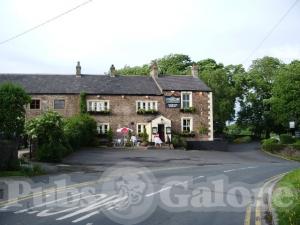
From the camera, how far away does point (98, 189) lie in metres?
18.0

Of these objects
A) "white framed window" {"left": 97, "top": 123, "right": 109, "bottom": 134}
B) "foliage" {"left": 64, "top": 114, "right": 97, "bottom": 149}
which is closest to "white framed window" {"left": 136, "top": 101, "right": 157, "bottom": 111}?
"white framed window" {"left": 97, "top": 123, "right": 109, "bottom": 134}

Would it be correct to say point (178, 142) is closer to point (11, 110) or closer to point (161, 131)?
point (161, 131)

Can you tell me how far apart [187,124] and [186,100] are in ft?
8.74

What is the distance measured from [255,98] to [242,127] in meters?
6.22

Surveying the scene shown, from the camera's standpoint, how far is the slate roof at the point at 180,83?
54312mm

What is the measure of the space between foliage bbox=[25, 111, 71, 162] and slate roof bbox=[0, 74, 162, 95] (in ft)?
55.1

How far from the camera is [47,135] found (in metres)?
34.4

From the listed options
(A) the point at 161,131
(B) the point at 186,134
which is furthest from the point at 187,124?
Result: (A) the point at 161,131

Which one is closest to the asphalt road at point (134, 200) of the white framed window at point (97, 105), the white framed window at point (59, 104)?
the white framed window at point (97, 105)

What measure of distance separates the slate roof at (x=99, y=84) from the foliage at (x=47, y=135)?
16809 mm

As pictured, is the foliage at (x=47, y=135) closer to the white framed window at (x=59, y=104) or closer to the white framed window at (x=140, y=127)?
the white framed window at (x=59, y=104)

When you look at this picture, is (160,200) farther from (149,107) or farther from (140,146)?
(149,107)

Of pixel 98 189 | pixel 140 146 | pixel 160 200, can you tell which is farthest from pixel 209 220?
pixel 140 146

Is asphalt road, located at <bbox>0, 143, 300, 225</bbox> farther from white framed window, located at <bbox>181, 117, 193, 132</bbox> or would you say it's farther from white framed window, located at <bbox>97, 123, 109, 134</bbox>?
white framed window, located at <bbox>181, 117, 193, 132</bbox>
